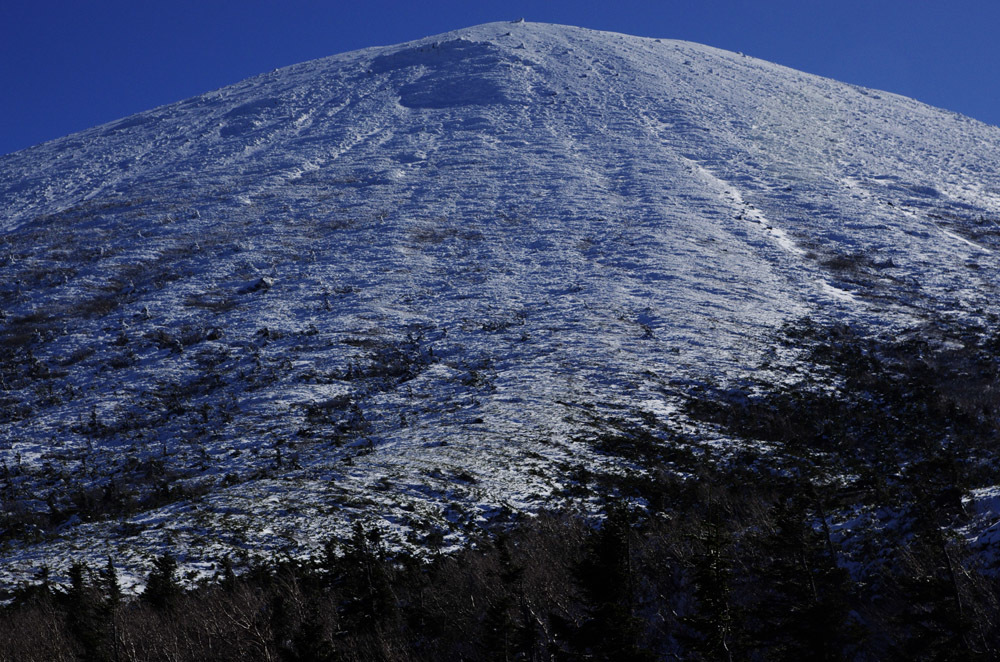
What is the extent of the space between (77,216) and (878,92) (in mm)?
112662

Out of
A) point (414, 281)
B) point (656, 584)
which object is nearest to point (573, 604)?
point (656, 584)

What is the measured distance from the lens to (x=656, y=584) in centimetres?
1352

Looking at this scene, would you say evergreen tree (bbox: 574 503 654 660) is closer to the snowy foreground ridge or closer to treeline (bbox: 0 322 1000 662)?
treeline (bbox: 0 322 1000 662)

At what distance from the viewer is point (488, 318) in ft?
129

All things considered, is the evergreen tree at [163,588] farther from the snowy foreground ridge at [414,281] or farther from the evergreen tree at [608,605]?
the evergreen tree at [608,605]

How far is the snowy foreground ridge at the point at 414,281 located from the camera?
22984mm

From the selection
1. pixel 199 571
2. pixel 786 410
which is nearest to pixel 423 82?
pixel 786 410

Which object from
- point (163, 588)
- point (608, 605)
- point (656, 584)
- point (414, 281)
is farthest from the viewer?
point (414, 281)

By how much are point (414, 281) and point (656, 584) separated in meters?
34.4

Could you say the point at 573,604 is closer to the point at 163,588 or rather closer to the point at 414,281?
the point at 163,588

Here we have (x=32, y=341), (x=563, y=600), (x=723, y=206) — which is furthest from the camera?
(x=723, y=206)

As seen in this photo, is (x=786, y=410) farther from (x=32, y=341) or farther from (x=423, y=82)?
(x=423, y=82)

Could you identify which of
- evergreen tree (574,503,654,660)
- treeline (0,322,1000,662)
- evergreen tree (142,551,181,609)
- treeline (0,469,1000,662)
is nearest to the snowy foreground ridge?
evergreen tree (142,551,181,609)

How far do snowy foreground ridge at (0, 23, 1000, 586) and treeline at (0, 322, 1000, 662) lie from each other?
239 centimetres
